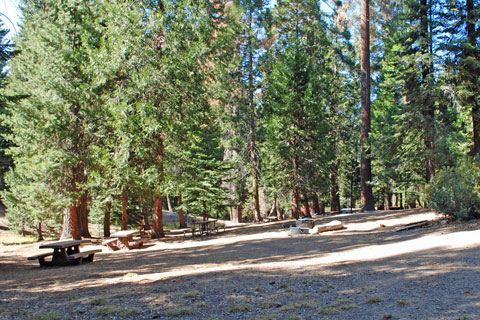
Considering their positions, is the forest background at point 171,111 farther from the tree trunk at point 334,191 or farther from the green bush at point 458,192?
the tree trunk at point 334,191

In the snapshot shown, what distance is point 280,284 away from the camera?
6562 mm

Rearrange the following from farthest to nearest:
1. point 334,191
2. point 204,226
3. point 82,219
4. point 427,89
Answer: point 334,191
point 204,226
point 82,219
point 427,89

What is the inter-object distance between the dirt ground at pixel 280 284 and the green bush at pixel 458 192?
0.71 metres

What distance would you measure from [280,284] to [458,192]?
845cm

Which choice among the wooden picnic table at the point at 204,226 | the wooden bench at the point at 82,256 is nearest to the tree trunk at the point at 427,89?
the wooden picnic table at the point at 204,226

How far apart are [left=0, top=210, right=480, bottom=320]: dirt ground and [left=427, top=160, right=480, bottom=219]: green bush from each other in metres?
0.71

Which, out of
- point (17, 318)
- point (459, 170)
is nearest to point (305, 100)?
point (459, 170)

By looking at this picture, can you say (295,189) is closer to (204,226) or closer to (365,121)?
(365,121)

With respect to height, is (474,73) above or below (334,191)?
above

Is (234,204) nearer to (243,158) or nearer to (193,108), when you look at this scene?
(243,158)

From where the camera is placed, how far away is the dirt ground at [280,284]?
4926 mm

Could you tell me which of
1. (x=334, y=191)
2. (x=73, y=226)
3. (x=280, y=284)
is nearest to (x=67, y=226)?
(x=73, y=226)

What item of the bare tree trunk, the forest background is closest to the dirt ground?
the forest background

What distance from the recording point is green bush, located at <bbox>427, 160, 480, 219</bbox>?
39.2 ft
